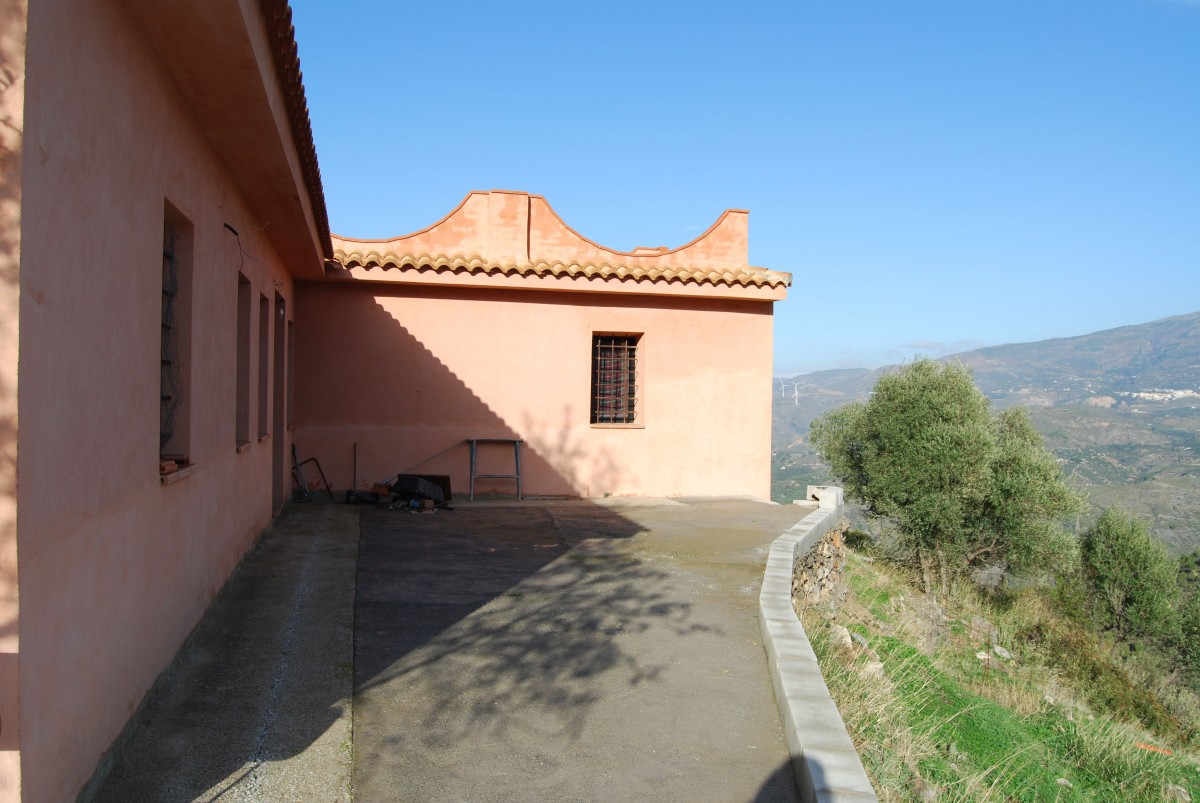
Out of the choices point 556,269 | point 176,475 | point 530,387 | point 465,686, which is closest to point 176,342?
point 176,475

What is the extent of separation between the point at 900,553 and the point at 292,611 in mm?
14274

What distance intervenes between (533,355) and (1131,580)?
53.4 ft

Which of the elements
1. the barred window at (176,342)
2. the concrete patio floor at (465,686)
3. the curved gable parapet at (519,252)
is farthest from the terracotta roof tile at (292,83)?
the curved gable parapet at (519,252)

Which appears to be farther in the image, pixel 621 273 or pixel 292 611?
pixel 621 273

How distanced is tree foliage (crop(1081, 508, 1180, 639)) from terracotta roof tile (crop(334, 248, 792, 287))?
12956mm

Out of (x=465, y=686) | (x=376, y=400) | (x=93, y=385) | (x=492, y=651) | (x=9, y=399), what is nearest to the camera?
(x=9, y=399)

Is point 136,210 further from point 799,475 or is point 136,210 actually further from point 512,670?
point 799,475

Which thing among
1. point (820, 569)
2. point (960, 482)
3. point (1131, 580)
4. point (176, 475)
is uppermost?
point (176, 475)

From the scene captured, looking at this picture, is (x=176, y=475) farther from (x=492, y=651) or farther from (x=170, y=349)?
(x=492, y=651)

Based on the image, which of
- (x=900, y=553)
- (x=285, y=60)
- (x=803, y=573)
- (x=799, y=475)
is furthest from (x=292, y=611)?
(x=799, y=475)

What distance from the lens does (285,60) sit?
5449 millimetres

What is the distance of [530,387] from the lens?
13555mm

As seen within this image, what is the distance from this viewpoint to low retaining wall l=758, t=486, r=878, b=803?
12.4 ft

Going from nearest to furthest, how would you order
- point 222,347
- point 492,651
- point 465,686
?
1. point 465,686
2. point 492,651
3. point 222,347
